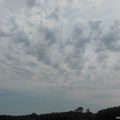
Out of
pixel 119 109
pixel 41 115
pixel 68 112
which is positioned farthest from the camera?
pixel 41 115

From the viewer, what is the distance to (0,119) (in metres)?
130

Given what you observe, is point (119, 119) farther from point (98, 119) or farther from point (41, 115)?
point (41, 115)

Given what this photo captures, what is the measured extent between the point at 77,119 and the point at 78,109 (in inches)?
1001

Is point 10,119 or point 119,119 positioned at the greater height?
point 10,119

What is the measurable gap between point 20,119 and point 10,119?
3.81 m

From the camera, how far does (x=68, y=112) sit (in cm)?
11681

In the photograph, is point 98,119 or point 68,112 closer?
point 98,119

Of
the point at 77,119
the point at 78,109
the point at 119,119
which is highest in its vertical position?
the point at 78,109

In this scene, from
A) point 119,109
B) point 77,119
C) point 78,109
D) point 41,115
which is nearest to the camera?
point 119,109

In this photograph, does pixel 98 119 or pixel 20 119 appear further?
pixel 20 119

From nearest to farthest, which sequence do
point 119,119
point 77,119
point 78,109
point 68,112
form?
point 119,119
point 77,119
point 68,112
point 78,109

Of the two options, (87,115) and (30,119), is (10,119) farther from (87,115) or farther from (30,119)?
(87,115)

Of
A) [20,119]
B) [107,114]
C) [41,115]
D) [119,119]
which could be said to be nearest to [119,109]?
[107,114]

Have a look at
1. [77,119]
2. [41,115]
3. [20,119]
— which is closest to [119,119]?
[77,119]
